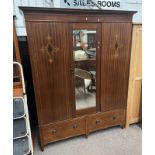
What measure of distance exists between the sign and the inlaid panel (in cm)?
82

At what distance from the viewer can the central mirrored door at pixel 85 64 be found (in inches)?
67.4

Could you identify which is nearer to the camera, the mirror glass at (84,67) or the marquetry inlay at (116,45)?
the mirror glass at (84,67)

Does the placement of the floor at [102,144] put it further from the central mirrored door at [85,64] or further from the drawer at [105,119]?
the central mirrored door at [85,64]

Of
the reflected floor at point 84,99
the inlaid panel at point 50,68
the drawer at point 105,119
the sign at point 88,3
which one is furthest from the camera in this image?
the sign at point 88,3

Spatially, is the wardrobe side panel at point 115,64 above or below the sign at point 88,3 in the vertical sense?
below

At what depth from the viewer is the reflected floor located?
1929 mm

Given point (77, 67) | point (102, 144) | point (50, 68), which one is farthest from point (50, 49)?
point (102, 144)

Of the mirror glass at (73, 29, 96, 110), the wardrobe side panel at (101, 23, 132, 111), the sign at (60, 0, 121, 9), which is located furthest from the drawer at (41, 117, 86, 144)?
the sign at (60, 0, 121, 9)

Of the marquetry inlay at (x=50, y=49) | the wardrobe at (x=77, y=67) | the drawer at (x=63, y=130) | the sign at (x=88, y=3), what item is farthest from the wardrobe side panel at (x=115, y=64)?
the sign at (x=88, y=3)

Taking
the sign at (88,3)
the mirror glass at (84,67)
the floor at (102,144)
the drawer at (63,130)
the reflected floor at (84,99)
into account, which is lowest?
the floor at (102,144)

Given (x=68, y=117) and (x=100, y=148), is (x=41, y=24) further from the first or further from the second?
(x=100, y=148)

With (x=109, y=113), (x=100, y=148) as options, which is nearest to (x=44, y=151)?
(x=100, y=148)

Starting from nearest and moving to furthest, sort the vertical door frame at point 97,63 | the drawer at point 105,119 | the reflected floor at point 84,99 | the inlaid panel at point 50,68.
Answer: the inlaid panel at point 50,68, the vertical door frame at point 97,63, the reflected floor at point 84,99, the drawer at point 105,119

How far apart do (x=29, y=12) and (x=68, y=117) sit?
4.16 ft
